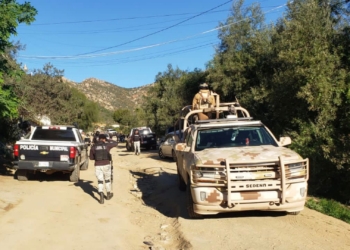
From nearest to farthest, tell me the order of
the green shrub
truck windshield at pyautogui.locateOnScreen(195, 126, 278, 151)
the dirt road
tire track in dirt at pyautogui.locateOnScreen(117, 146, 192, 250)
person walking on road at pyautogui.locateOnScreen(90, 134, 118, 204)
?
the dirt road
tire track in dirt at pyautogui.locateOnScreen(117, 146, 192, 250)
truck windshield at pyautogui.locateOnScreen(195, 126, 278, 151)
the green shrub
person walking on road at pyautogui.locateOnScreen(90, 134, 118, 204)

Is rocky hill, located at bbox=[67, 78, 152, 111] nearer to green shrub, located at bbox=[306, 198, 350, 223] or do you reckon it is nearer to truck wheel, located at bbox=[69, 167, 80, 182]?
truck wheel, located at bbox=[69, 167, 80, 182]

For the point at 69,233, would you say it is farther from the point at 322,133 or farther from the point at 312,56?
the point at 312,56

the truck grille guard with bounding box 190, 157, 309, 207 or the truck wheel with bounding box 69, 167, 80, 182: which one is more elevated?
the truck grille guard with bounding box 190, 157, 309, 207

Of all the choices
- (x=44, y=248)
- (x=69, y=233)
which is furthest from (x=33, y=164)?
(x=44, y=248)

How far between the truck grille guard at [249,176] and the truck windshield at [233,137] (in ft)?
4.57

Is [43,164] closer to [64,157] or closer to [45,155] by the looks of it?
[45,155]

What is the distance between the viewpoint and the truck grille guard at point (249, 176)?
698 cm

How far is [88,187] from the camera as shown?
1270 cm

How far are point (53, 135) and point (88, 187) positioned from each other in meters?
2.64

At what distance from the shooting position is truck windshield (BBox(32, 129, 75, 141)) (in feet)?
46.1

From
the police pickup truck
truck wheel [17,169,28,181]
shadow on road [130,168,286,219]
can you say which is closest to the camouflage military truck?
shadow on road [130,168,286,219]

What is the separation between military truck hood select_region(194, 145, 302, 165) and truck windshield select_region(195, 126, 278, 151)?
0.58 meters

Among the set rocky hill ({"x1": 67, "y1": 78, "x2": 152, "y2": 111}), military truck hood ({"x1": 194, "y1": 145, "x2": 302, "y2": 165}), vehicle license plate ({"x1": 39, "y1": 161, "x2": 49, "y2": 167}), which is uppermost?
rocky hill ({"x1": 67, "y1": 78, "x2": 152, "y2": 111})

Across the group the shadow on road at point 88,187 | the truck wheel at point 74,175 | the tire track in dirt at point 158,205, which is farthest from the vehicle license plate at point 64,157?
the tire track in dirt at point 158,205
